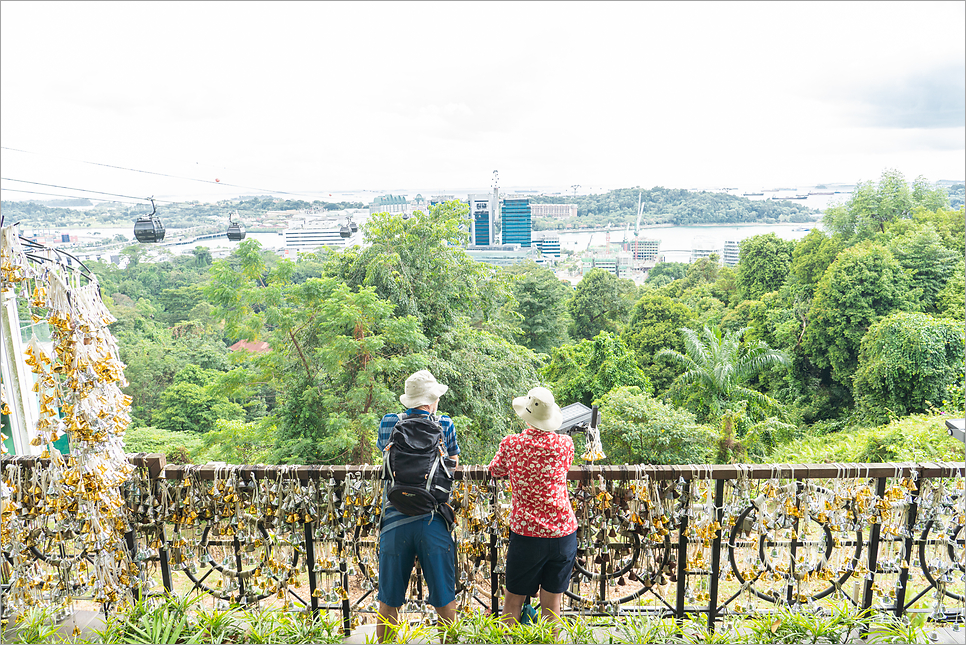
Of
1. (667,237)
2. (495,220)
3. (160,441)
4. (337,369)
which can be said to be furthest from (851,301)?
(667,237)

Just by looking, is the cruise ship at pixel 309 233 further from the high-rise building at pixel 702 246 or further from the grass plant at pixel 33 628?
the grass plant at pixel 33 628

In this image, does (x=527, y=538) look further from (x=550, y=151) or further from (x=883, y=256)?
(x=550, y=151)

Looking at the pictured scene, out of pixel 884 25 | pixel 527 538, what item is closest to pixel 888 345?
pixel 884 25

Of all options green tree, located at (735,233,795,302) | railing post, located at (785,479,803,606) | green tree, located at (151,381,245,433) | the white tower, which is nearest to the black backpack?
railing post, located at (785,479,803,606)

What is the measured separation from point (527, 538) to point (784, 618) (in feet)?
3.01

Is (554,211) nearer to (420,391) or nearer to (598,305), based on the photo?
(598,305)

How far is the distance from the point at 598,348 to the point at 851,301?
5430 millimetres

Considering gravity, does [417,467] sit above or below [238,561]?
above

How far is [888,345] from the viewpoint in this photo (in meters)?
10.1

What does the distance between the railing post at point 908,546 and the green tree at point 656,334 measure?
11669mm

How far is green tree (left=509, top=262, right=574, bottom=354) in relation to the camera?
1764 cm

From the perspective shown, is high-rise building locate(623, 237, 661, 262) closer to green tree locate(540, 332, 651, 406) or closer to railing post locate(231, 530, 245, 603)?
green tree locate(540, 332, 651, 406)

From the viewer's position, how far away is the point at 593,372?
38.4 ft

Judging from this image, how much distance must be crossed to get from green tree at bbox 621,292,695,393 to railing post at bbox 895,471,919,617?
1167 centimetres
